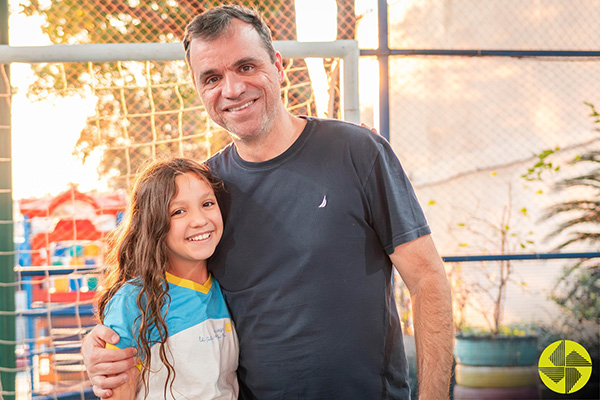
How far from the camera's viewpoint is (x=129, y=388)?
1548mm

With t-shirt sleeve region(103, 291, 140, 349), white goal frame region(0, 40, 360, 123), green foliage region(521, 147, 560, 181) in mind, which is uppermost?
white goal frame region(0, 40, 360, 123)

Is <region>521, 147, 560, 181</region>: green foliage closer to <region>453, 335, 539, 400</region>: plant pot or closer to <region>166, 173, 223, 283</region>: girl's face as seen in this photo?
<region>453, 335, 539, 400</region>: plant pot

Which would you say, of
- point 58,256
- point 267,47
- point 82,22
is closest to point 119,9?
point 82,22

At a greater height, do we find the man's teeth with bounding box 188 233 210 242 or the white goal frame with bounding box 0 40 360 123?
the white goal frame with bounding box 0 40 360 123

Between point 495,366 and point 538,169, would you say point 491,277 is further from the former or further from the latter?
point 538,169

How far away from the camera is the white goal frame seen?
2.37m

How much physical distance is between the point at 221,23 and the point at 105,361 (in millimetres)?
950

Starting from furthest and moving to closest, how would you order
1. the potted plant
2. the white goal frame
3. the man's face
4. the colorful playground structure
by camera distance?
the potted plant, the colorful playground structure, the white goal frame, the man's face

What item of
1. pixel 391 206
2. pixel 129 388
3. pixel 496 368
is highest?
pixel 391 206

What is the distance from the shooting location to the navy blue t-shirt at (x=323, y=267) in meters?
1.53

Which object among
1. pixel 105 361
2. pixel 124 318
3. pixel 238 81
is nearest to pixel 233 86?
pixel 238 81

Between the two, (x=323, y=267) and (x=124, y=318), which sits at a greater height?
(x=323, y=267)

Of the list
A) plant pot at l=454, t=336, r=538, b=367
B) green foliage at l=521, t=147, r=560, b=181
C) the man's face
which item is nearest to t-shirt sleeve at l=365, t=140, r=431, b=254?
the man's face

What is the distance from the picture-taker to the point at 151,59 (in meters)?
2.43
